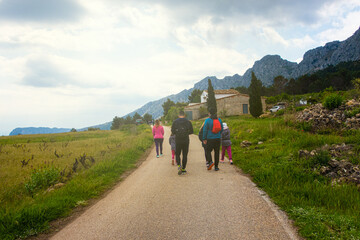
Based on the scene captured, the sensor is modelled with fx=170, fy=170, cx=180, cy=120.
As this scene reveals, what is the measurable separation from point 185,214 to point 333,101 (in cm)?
1089

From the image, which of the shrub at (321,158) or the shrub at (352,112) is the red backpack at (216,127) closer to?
the shrub at (321,158)

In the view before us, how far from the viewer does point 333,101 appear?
9.49 m

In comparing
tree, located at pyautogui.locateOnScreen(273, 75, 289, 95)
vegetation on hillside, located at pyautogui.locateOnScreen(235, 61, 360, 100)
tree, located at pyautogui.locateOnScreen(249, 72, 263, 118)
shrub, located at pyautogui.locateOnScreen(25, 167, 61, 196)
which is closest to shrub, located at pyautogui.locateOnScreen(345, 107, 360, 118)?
shrub, located at pyautogui.locateOnScreen(25, 167, 61, 196)

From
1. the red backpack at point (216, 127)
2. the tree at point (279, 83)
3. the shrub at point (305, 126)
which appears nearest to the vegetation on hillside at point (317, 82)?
the tree at point (279, 83)

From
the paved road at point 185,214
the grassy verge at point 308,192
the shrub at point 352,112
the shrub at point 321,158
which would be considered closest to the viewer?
the grassy verge at point 308,192

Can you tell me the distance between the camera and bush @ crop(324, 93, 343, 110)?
30.9 feet

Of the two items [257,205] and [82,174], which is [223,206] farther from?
[82,174]

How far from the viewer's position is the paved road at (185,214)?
272 centimetres

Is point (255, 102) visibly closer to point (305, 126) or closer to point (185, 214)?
point (305, 126)

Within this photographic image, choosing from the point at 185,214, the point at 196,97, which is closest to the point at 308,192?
the point at 185,214

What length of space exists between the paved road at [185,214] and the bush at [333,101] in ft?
27.4

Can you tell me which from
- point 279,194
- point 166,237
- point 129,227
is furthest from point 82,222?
point 279,194

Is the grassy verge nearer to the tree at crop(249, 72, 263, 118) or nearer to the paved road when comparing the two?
the paved road

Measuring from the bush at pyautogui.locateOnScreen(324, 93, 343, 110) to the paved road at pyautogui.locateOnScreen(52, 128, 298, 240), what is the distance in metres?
8.34
